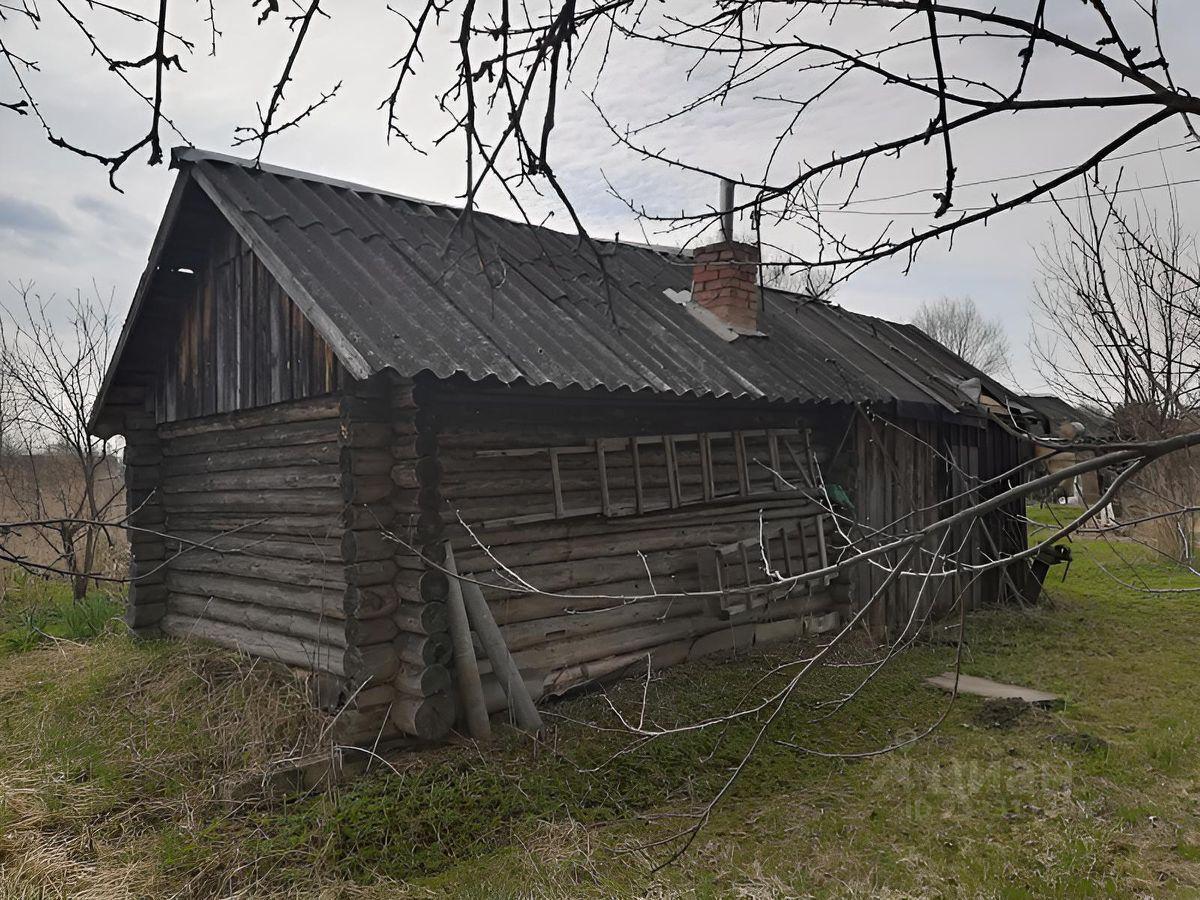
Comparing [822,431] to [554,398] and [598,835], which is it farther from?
[598,835]

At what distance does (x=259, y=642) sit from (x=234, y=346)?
254cm

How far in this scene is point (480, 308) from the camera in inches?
267

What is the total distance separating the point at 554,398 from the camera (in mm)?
6777

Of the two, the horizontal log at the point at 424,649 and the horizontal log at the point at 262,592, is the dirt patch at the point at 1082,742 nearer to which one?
the horizontal log at the point at 424,649

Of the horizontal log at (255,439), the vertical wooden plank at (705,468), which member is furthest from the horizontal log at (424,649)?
the vertical wooden plank at (705,468)

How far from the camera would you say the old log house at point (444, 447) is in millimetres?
5781

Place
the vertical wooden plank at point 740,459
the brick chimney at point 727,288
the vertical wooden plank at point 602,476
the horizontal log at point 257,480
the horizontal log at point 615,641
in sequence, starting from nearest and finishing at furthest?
the horizontal log at point 257,480 → the horizontal log at point 615,641 → the vertical wooden plank at point 602,476 → the vertical wooden plank at point 740,459 → the brick chimney at point 727,288

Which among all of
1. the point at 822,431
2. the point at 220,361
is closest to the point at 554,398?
the point at 220,361

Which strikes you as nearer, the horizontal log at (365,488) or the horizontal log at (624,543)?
the horizontal log at (365,488)

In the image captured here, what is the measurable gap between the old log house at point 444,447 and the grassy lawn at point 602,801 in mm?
639

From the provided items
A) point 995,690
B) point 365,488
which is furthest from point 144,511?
point 995,690

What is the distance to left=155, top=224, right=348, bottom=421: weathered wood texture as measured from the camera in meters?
6.29

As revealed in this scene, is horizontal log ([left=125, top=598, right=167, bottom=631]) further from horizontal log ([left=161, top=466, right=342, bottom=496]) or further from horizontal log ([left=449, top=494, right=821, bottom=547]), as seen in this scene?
horizontal log ([left=449, top=494, right=821, bottom=547])

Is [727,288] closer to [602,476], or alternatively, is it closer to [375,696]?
[602,476]
